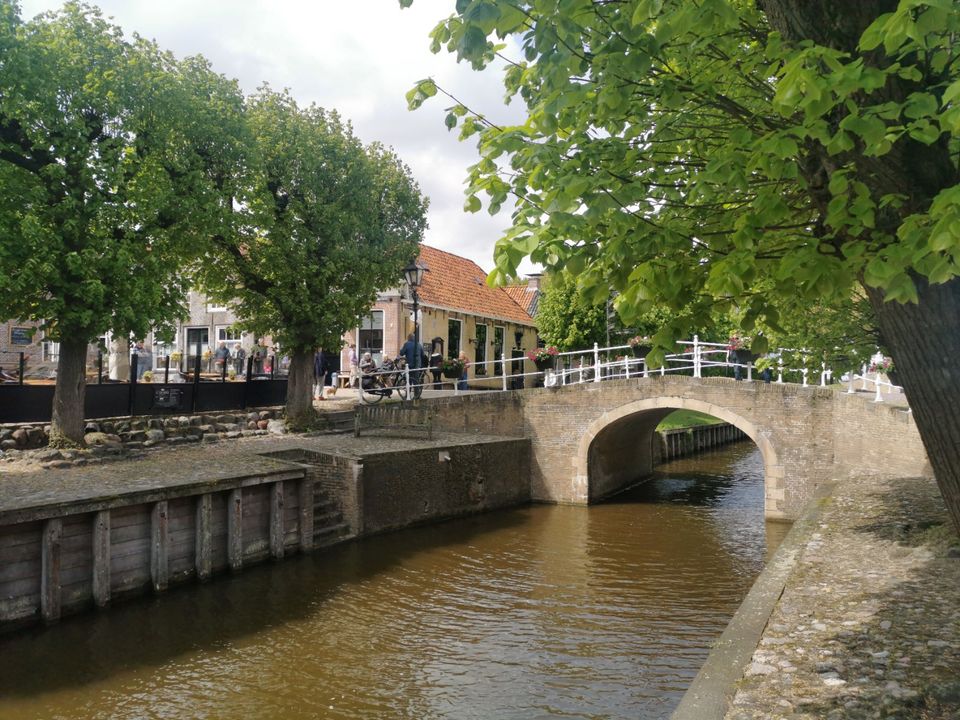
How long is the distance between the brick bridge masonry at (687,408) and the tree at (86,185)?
8.69 meters

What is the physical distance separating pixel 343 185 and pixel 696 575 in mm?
10978

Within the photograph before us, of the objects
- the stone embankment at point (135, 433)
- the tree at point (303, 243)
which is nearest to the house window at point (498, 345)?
the stone embankment at point (135, 433)

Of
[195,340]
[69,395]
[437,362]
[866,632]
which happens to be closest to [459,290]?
[437,362]

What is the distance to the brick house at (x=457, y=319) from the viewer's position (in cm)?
2381

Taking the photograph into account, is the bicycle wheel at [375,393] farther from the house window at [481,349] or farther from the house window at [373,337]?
the house window at [481,349]

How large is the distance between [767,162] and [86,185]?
1149 cm

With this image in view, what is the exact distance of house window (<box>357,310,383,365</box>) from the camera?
946 inches

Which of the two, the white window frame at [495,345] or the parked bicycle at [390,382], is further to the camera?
the white window frame at [495,345]

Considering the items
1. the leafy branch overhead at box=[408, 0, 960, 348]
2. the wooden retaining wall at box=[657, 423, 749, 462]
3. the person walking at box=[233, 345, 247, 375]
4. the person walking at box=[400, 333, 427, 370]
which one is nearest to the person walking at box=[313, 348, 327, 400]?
the person walking at box=[233, 345, 247, 375]

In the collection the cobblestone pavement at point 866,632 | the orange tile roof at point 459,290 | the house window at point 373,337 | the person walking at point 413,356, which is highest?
the orange tile roof at point 459,290

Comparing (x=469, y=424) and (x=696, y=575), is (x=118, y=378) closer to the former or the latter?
(x=469, y=424)

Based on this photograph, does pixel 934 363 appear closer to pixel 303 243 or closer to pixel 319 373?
pixel 303 243

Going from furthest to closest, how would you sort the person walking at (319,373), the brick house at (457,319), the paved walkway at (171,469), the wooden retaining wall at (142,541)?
the brick house at (457,319)
the person walking at (319,373)
the paved walkway at (171,469)
the wooden retaining wall at (142,541)

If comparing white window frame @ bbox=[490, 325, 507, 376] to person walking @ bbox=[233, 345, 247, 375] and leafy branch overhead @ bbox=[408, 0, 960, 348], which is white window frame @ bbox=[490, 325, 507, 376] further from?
leafy branch overhead @ bbox=[408, 0, 960, 348]
